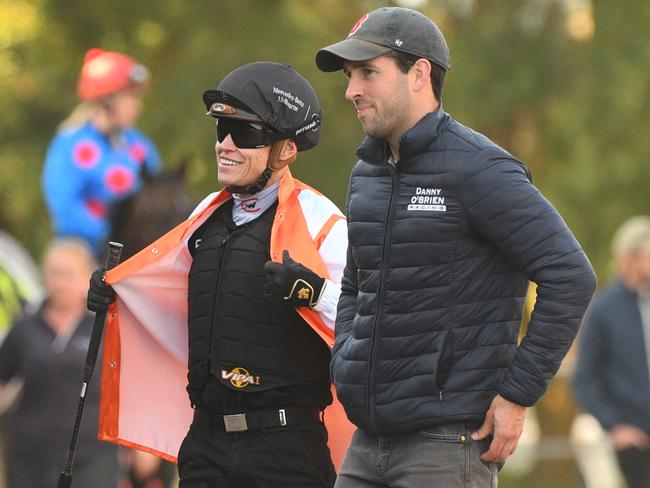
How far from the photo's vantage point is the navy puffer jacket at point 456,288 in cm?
546

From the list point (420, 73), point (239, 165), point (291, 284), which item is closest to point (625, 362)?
point (239, 165)

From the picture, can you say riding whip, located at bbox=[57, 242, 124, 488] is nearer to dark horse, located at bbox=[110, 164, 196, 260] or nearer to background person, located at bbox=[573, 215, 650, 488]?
dark horse, located at bbox=[110, 164, 196, 260]

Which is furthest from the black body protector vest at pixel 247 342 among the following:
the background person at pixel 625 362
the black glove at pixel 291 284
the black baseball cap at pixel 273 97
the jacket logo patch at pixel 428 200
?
the background person at pixel 625 362

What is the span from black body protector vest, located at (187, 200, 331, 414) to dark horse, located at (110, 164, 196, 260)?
380cm

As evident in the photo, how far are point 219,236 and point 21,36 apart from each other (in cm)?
922

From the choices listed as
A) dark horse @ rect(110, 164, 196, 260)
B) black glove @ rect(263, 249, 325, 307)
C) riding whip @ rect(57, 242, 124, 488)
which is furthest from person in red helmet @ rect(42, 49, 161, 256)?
black glove @ rect(263, 249, 325, 307)

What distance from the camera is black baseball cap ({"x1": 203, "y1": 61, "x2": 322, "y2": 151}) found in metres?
6.48

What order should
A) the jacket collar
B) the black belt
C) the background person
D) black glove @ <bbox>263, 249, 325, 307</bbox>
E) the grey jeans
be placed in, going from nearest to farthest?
the grey jeans, the jacket collar, black glove @ <bbox>263, 249, 325, 307</bbox>, the black belt, the background person

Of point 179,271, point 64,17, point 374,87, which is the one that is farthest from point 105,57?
point 374,87

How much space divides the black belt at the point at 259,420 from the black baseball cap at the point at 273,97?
107 cm

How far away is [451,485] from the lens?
5.57 m

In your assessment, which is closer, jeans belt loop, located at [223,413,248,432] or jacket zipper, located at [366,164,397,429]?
jacket zipper, located at [366,164,397,429]

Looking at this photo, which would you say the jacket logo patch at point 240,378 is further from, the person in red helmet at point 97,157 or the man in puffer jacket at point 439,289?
the person in red helmet at point 97,157

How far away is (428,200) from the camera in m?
5.65
